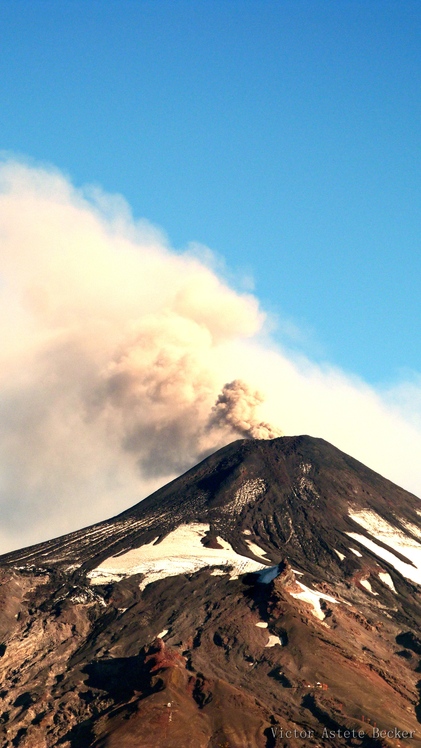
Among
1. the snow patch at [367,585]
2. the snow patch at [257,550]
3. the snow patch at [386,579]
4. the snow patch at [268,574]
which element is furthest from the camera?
the snow patch at [257,550]

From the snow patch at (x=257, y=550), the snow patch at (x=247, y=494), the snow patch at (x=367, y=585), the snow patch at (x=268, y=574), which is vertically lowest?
the snow patch at (x=367, y=585)

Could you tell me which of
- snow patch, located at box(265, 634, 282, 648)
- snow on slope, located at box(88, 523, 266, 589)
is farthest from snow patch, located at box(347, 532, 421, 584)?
snow patch, located at box(265, 634, 282, 648)

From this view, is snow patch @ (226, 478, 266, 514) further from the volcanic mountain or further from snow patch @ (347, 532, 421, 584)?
snow patch @ (347, 532, 421, 584)

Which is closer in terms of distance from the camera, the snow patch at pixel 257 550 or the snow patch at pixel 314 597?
the snow patch at pixel 314 597

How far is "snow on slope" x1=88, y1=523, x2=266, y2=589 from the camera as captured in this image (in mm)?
137750

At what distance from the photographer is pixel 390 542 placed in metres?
168

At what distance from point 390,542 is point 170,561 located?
166 ft

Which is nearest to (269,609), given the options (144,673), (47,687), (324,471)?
(144,673)

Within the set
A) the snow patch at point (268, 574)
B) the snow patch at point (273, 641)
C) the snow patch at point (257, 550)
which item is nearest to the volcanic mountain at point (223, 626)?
the snow patch at point (273, 641)

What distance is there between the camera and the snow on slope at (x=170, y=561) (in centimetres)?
13775

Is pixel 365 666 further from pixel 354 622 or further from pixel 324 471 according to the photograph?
pixel 324 471

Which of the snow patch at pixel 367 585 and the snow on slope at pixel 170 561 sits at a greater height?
the snow on slope at pixel 170 561

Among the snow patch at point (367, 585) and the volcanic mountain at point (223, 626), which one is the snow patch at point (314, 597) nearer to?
the volcanic mountain at point (223, 626)

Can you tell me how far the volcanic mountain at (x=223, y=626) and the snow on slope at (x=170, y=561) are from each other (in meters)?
0.49
